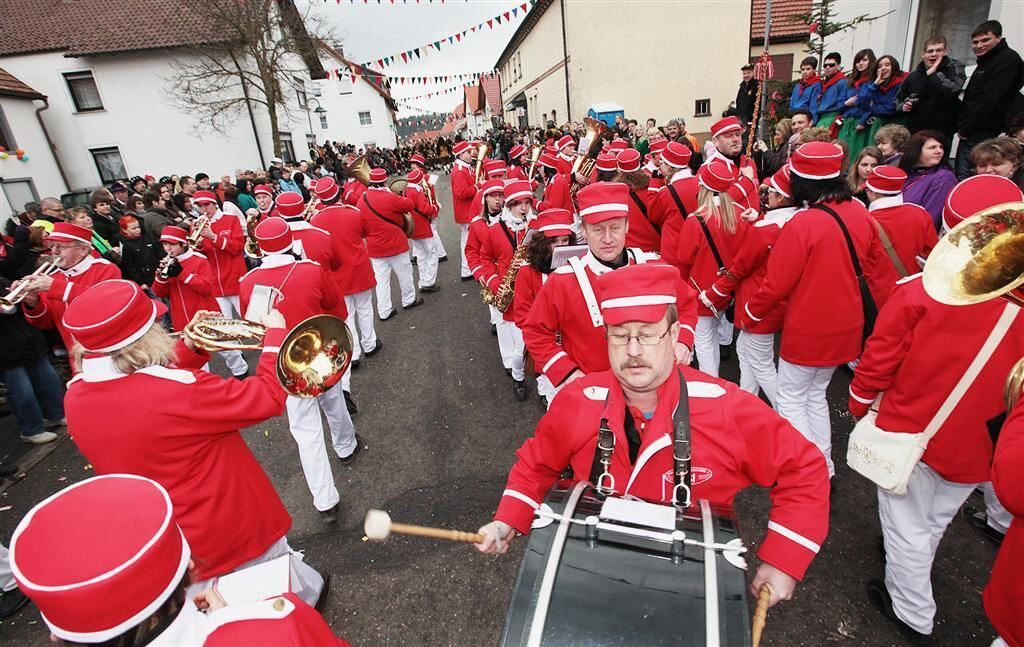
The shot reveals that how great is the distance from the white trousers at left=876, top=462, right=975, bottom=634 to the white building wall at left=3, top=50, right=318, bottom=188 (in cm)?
2748

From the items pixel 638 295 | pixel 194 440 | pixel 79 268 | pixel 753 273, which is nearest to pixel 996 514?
pixel 753 273

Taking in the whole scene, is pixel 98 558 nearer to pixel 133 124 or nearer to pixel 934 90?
pixel 934 90

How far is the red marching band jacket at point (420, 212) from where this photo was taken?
9.12 m

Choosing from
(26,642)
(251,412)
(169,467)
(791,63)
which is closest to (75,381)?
(169,467)

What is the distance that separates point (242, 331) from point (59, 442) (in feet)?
15.5

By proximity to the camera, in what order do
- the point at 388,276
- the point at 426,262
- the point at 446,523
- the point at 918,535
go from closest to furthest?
the point at 918,535
the point at 446,523
the point at 388,276
the point at 426,262

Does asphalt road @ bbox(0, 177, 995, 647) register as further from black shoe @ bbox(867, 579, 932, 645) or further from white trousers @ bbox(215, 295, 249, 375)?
white trousers @ bbox(215, 295, 249, 375)

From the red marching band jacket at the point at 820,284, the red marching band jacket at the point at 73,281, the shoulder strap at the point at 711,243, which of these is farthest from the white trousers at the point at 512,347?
the red marching band jacket at the point at 73,281

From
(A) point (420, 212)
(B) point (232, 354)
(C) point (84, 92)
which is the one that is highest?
(C) point (84, 92)

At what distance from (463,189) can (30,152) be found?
18.9 metres

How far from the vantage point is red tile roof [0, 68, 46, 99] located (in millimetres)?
18184

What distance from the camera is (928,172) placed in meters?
5.19

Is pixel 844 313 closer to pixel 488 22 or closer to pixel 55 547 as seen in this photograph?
pixel 55 547

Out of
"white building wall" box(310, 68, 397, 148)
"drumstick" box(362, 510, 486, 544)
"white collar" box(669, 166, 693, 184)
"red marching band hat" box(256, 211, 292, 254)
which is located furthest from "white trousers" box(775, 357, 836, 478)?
"white building wall" box(310, 68, 397, 148)
